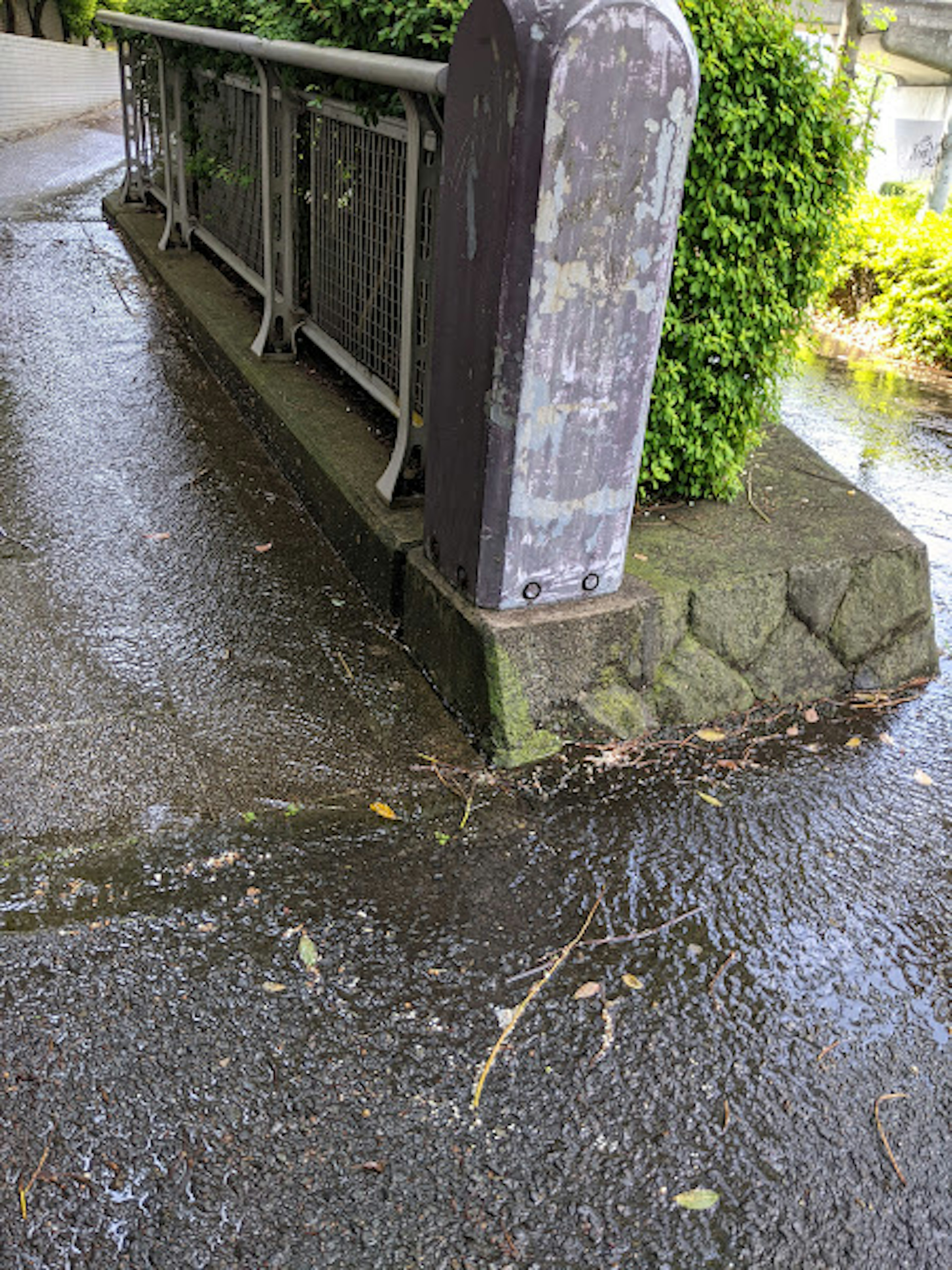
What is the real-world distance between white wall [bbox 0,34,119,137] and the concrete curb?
19038 millimetres

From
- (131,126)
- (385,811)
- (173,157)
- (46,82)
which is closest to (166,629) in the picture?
(385,811)

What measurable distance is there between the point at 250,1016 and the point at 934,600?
132 inches

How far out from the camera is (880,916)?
8.82 ft

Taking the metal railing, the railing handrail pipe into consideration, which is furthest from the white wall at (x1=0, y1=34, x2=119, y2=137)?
the railing handrail pipe

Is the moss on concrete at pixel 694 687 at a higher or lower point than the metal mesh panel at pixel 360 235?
lower

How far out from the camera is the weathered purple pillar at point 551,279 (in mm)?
2533

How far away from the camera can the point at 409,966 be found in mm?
2396

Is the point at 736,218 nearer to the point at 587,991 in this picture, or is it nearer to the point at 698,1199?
the point at 587,991

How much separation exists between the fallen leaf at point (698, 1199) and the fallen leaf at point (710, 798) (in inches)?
48.4

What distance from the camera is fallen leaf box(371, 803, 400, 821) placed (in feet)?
9.28

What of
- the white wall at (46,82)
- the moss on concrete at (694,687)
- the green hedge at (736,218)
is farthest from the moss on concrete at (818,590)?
the white wall at (46,82)

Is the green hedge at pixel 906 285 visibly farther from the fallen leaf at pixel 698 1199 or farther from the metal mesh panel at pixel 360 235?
the fallen leaf at pixel 698 1199

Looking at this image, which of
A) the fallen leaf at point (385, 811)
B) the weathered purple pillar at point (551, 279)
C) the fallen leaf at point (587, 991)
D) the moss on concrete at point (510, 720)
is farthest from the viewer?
the moss on concrete at point (510, 720)

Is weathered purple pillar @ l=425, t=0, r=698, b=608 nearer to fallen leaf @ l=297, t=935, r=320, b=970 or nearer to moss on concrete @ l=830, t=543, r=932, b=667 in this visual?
moss on concrete @ l=830, t=543, r=932, b=667
